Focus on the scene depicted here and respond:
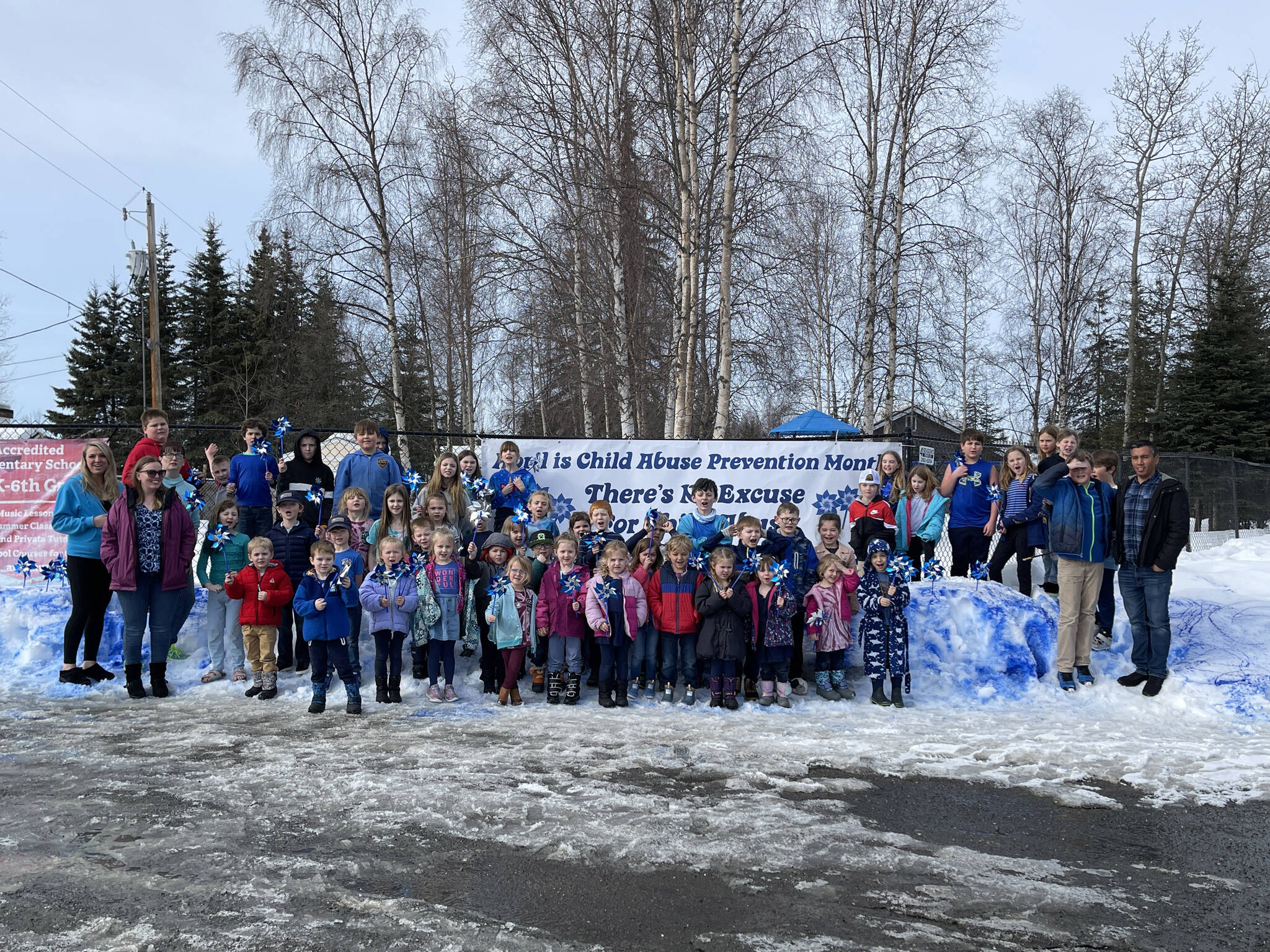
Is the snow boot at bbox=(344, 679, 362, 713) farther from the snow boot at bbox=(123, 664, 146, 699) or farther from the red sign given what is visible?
the red sign

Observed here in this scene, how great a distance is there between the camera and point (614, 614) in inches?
309

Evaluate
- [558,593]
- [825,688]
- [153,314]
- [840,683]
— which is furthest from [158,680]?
[153,314]

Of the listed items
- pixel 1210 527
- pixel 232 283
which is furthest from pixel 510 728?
pixel 232 283

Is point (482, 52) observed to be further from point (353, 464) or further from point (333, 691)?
point (333, 691)

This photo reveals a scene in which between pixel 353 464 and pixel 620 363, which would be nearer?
pixel 353 464

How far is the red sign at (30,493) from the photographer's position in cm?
1002

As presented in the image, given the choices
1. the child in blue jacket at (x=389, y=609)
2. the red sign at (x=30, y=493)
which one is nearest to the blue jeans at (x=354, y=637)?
the child in blue jacket at (x=389, y=609)

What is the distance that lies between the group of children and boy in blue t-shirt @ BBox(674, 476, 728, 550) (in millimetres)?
18

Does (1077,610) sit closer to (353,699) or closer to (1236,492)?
(353,699)

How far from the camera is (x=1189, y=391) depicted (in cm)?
2584

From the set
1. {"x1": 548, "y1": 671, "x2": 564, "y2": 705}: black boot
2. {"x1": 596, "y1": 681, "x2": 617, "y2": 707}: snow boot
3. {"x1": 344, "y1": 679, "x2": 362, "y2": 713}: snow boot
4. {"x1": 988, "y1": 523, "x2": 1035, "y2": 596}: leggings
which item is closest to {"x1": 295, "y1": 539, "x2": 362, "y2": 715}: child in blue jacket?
{"x1": 344, "y1": 679, "x2": 362, "y2": 713}: snow boot

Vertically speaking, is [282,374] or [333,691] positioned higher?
[282,374]

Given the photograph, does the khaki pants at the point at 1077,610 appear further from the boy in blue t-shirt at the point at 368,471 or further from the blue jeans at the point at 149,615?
the blue jeans at the point at 149,615

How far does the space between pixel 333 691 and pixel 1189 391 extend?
25.6 meters
